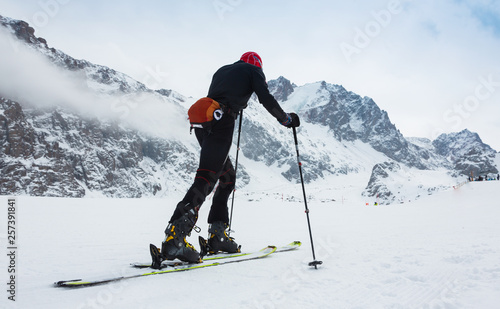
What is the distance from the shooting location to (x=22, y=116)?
161625mm

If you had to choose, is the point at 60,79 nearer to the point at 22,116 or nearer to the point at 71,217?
the point at 22,116

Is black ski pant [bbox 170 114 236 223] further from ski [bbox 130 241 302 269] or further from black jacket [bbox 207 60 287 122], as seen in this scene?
ski [bbox 130 241 302 269]

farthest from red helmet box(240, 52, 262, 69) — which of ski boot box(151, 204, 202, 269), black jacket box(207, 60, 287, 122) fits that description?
ski boot box(151, 204, 202, 269)

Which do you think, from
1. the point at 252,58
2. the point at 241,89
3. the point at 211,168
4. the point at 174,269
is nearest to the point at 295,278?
the point at 174,269

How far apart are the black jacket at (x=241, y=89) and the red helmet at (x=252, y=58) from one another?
1.26 feet

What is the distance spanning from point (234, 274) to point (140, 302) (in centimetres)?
103

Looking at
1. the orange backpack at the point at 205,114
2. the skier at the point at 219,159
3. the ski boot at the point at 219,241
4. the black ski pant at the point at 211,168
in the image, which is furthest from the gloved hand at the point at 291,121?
the ski boot at the point at 219,241

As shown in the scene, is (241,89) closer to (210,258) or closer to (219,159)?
(219,159)

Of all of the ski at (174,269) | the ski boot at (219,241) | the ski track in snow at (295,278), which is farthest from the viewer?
the ski boot at (219,241)

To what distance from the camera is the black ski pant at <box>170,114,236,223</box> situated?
3391 millimetres

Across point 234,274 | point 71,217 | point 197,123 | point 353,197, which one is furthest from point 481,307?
point 353,197

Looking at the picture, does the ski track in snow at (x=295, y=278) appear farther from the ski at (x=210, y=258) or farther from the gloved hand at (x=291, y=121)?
the gloved hand at (x=291, y=121)

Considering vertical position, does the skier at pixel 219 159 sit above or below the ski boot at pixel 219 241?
above

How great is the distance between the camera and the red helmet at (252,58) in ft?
14.6
